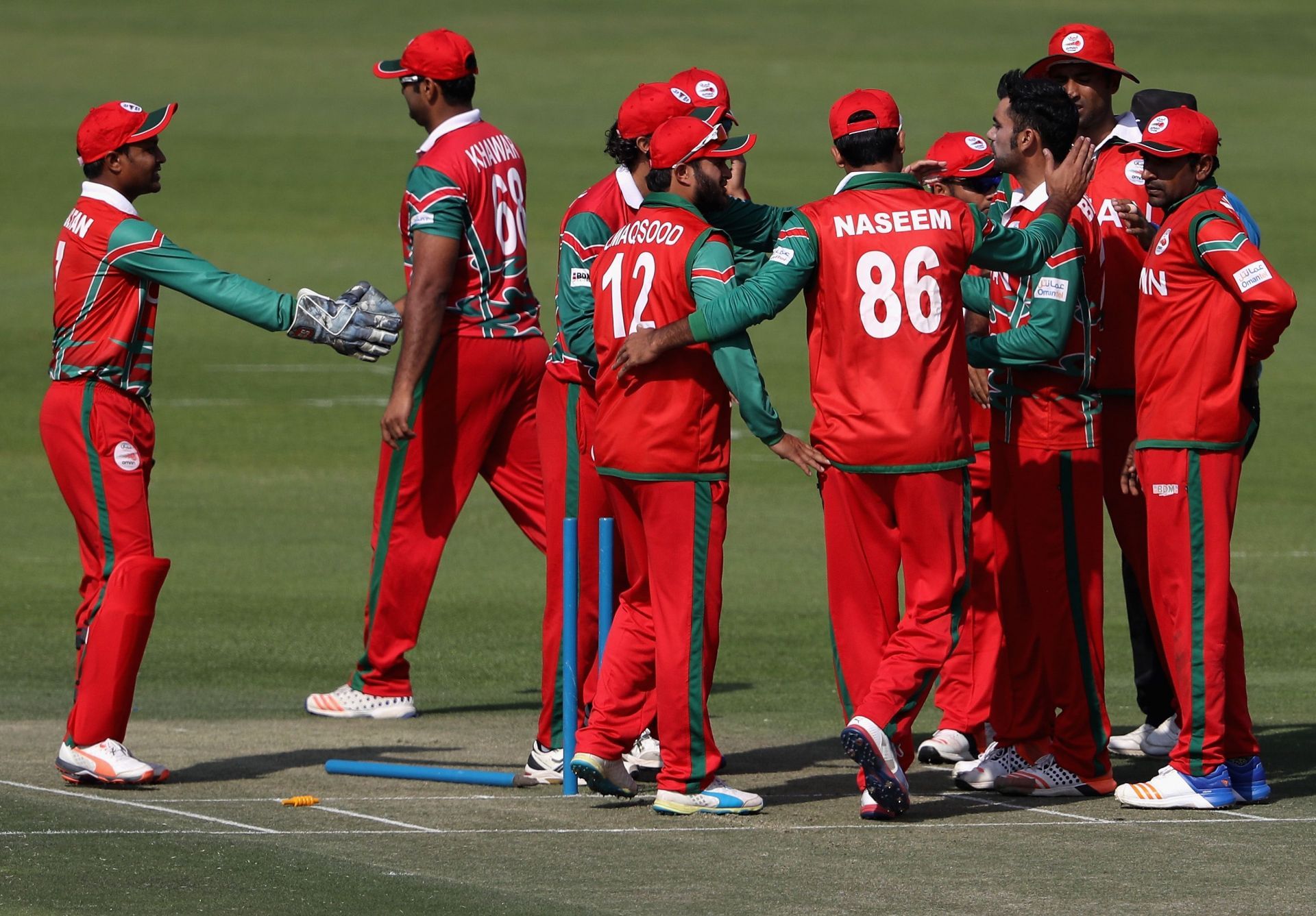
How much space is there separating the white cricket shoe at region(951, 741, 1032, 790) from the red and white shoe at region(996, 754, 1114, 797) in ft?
0.26

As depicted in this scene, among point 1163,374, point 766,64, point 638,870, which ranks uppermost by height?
point 766,64

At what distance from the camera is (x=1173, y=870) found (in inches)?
264

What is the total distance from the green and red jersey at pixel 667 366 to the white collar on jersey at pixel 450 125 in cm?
222

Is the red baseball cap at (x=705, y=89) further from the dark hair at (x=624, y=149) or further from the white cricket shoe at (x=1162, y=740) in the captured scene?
the white cricket shoe at (x=1162, y=740)

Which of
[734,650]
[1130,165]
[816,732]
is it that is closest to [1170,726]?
[816,732]

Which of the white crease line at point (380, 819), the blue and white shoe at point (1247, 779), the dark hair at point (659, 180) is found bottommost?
the white crease line at point (380, 819)

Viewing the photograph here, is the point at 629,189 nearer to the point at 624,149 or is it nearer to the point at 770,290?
the point at 624,149

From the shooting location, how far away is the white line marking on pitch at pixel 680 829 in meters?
7.26

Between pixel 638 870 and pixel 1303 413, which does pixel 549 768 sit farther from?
pixel 1303 413

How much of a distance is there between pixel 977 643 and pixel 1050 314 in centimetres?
178

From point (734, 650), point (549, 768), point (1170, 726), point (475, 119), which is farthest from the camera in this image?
point (734, 650)

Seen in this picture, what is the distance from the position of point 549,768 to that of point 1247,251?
3.01 metres

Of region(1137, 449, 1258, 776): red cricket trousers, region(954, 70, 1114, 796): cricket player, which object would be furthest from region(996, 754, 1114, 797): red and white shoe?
region(1137, 449, 1258, 776): red cricket trousers

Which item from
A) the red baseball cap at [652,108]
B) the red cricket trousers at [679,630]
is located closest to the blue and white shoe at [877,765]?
the red cricket trousers at [679,630]
